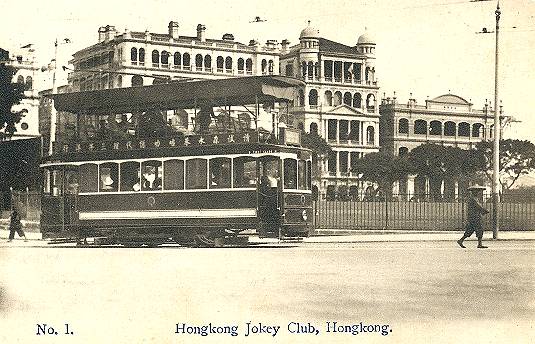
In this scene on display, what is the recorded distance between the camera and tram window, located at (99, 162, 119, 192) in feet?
72.2

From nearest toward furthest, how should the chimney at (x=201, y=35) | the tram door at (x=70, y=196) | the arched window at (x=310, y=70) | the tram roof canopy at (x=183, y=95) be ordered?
the tram roof canopy at (x=183, y=95)
the tram door at (x=70, y=196)
the chimney at (x=201, y=35)
the arched window at (x=310, y=70)

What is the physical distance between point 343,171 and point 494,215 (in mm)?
56442

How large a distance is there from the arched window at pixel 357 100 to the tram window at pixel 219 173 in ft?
210

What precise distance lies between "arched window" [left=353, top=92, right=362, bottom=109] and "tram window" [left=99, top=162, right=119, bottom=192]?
209 ft

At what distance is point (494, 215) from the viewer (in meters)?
26.1

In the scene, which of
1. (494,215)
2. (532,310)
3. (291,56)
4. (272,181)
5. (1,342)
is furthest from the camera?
Result: (291,56)

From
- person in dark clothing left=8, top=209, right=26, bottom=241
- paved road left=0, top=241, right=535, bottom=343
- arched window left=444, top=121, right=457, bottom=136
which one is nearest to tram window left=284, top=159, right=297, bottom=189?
paved road left=0, top=241, right=535, bottom=343

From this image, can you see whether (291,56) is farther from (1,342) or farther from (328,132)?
(1,342)

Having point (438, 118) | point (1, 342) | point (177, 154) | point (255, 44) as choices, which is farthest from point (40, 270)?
point (438, 118)

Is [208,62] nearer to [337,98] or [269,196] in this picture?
[337,98]

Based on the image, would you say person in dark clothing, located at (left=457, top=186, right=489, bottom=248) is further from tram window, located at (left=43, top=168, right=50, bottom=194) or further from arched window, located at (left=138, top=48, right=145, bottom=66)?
arched window, located at (left=138, top=48, right=145, bottom=66)

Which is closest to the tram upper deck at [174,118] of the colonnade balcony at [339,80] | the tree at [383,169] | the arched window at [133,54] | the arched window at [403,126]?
the arched window at [133,54]

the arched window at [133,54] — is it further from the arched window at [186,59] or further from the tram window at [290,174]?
the tram window at [290,174]

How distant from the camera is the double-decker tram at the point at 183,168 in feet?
68.0
